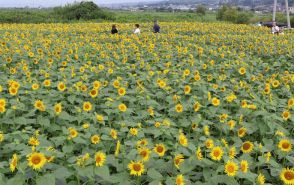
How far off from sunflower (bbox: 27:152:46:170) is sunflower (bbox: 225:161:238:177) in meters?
1.15

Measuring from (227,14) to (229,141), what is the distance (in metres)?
32.7

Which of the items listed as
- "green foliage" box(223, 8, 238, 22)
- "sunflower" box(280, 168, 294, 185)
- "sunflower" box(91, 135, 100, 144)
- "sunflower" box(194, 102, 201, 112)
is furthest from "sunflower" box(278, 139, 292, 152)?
"green foliage" box(223, 8, 238, 22)

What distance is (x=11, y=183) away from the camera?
77.7 inches

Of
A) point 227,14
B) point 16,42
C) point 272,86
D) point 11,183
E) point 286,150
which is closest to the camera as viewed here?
point 11,183

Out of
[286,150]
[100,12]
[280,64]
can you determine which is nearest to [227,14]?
[100,12]

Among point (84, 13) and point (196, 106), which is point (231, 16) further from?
point (196, 106)

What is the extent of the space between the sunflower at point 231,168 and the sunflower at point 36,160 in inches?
45.1

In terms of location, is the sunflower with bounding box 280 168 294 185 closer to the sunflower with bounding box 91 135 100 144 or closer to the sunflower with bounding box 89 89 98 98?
the sunflower with bounding box 91 135 100 144

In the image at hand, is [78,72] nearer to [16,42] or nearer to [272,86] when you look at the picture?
[272,86]

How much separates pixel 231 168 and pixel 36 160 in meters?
1.22

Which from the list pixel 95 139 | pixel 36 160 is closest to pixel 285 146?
pixel 95 139

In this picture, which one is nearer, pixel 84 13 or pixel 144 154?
pixel 144 154

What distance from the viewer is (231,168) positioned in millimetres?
2281

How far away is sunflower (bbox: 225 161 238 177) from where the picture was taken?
2262 mm
